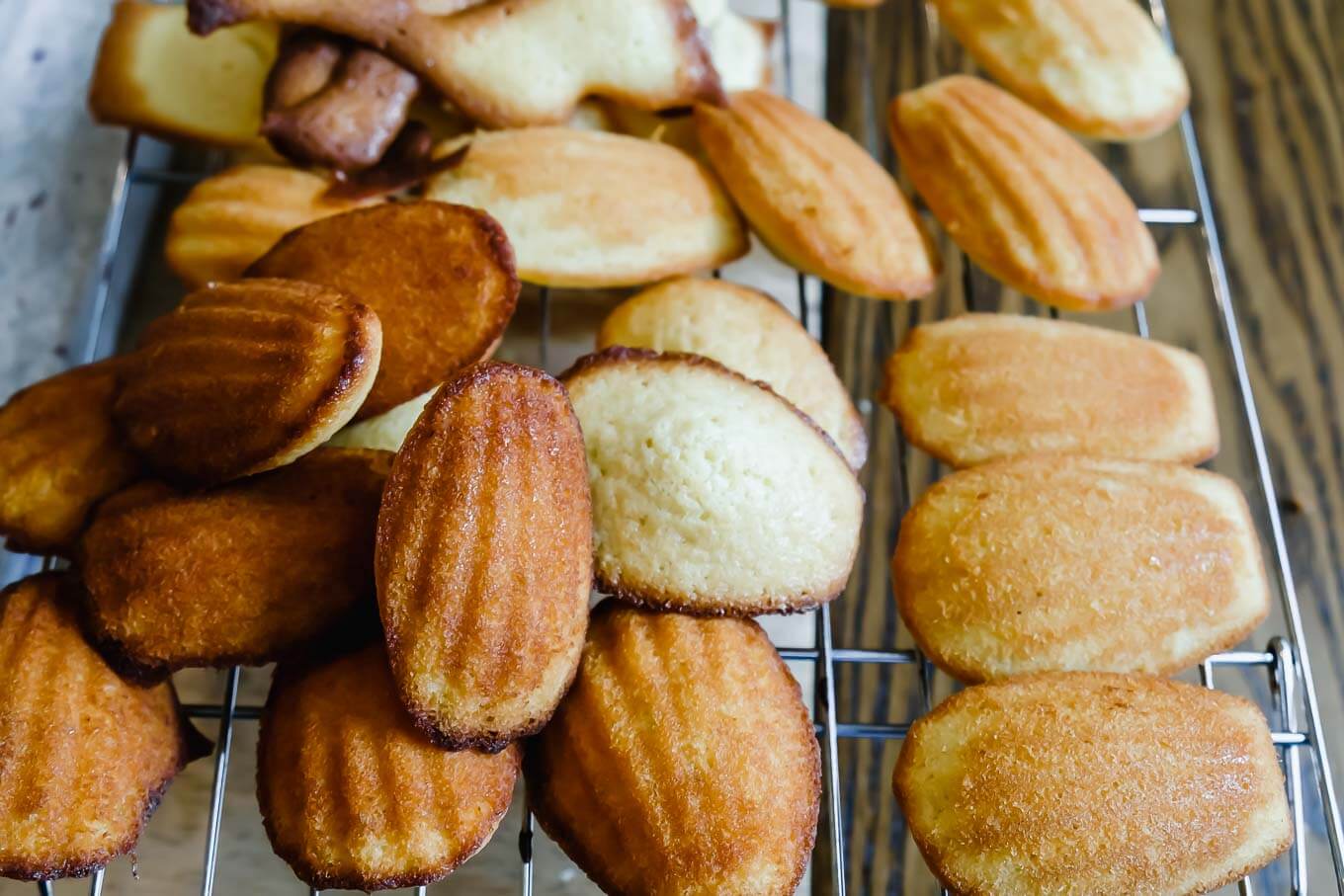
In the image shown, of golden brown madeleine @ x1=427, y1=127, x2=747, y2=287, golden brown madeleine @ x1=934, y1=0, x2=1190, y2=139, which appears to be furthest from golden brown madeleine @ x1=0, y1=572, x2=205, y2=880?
golden brown madeleine @ x1=934, y1=0, x2=1190, y2=139

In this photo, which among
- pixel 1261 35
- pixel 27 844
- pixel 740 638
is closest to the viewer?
pixel 27 844

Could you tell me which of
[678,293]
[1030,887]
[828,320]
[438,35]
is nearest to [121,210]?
[438,35]

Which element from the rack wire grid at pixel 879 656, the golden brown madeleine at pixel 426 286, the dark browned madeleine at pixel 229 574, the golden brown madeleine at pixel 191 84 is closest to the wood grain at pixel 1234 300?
the rack wire grid at pixel 879 656

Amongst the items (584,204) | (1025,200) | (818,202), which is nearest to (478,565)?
(584,204)

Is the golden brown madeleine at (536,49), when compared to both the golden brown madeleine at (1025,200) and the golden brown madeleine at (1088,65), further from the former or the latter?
the golden brown madeleine at (1088,65)

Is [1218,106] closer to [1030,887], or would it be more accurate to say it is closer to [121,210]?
[1030,887]

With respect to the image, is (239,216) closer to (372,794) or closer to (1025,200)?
(372,794)
